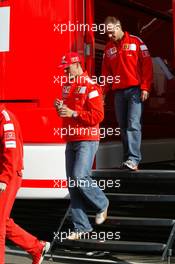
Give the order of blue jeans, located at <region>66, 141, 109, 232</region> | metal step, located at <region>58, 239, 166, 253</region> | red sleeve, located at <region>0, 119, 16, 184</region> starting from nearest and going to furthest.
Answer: red sleeve, located at <region>0, 119, 16, 184</region>, metal step, located at <region>58, 239, 166, 253</region>, blue jeans, located at <region>66, 141, 109, 232</region>

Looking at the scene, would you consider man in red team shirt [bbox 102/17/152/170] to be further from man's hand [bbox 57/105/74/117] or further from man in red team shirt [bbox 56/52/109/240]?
man's hand [bbox 57/105/74/117]

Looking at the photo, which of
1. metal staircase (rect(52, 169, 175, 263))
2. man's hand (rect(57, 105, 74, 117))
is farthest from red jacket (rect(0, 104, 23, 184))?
metal staircase (rect(52, 169, 175, 263))

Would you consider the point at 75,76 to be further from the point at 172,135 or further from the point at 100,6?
the point at 172,135

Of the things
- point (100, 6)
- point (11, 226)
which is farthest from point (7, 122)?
point (100, 6)

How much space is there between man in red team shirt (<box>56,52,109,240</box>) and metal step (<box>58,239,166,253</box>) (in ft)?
0.29

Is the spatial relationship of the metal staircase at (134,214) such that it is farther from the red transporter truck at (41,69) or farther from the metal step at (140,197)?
the red transporter truck at (41,69)

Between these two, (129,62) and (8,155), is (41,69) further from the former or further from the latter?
(8,155)

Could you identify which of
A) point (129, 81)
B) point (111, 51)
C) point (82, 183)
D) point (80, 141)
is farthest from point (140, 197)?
point (111, 51)

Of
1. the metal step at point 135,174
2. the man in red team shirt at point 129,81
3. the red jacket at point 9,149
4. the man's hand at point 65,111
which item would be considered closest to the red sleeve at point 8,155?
the red jacket at point 9,149

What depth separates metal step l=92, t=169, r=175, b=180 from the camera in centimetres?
563

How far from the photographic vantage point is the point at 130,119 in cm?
600

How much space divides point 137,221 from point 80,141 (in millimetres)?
819

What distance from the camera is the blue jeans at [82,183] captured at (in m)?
5.54

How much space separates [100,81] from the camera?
6.28m
